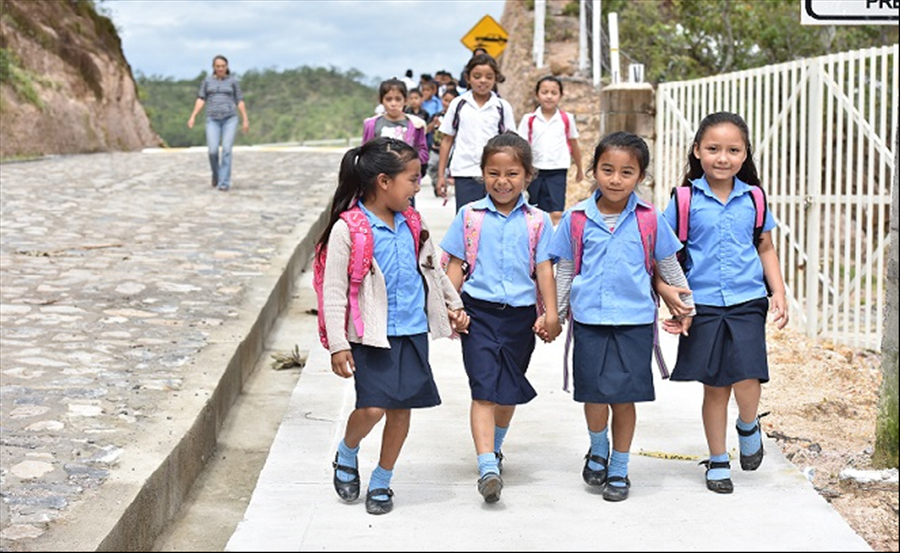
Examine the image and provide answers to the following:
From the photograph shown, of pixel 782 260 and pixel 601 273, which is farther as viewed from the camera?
pixel 782 260

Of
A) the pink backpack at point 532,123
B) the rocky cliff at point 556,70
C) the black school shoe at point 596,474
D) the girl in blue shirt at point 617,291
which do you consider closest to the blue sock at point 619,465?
the girl in blue shirt at point 617,291

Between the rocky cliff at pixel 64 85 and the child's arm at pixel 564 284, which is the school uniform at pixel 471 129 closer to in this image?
the child's arm at pixel 564 284

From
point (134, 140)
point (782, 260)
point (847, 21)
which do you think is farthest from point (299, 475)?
point (134, 140)

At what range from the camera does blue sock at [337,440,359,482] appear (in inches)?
217

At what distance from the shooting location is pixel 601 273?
548 centimetres

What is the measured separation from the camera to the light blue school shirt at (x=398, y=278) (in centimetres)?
532

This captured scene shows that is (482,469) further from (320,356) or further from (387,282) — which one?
(320,356)

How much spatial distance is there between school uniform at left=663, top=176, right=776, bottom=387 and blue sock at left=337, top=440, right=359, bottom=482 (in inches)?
52.0

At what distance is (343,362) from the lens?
518 cm

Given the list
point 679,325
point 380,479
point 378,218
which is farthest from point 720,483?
point 378,218

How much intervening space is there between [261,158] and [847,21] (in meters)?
20.6

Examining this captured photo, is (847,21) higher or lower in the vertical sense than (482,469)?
higher

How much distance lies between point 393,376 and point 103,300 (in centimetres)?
496

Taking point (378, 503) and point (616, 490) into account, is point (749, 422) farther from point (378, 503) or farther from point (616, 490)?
point (378, 503)
